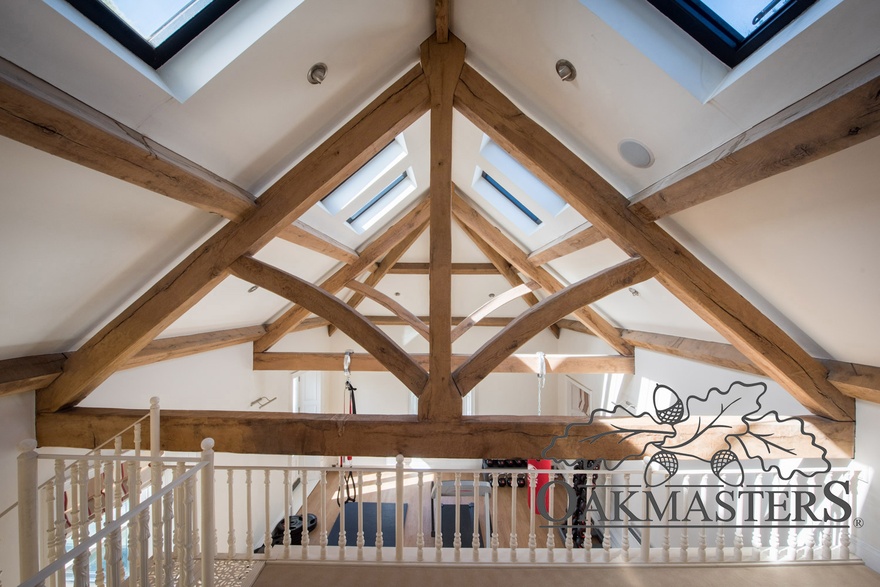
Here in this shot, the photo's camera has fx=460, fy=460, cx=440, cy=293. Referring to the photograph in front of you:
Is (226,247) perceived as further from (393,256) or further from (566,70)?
(393,256)

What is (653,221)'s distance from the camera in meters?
3.00

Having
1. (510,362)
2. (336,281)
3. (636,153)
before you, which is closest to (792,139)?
(636,153)

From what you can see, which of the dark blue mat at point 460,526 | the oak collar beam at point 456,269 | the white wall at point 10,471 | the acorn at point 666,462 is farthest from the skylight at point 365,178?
the dark blue mat at point 460,526

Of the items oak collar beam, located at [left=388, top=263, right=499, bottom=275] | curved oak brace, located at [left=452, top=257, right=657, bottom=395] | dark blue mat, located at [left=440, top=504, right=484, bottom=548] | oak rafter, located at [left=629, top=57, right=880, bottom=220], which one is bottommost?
dark blue mat, located at [left=440, top=504, right=484, bottom=548]

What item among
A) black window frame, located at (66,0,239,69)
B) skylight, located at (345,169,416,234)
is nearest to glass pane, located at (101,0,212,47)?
black window frame, located at (66,0,239,69)

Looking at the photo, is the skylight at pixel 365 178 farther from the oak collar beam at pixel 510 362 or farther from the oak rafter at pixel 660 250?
the oak collar beam at pixel 510 362

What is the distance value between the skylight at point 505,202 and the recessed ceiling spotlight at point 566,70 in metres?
2.71

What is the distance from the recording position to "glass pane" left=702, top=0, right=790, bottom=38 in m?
1.81

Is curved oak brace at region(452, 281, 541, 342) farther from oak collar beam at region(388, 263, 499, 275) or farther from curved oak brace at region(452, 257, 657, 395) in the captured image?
curved oak brace at region(452, 257, 657, 395)

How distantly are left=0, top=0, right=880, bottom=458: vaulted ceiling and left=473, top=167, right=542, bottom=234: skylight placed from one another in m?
1.43

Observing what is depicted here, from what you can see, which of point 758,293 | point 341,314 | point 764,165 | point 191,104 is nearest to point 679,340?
point 758,293

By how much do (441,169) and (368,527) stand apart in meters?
5.10

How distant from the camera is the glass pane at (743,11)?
5.94 ft

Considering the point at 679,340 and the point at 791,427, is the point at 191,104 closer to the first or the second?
the point at 791,427
